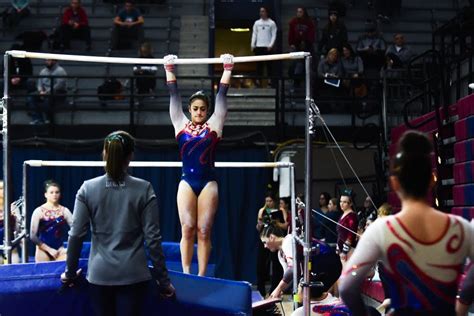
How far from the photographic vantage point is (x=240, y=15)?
1512 cm

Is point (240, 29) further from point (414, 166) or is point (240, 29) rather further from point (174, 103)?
point (414, 166)

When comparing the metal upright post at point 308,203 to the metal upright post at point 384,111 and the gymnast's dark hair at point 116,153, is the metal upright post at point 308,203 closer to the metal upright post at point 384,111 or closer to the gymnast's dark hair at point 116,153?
the gymnast's dark hair at point 116,153

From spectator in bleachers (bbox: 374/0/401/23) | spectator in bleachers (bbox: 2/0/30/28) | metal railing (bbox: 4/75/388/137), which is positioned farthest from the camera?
spectator in bleachers (bbox: 374/0/401/23)

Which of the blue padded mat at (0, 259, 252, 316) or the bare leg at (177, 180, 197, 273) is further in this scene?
the bare leg at (177, 180, 197, 273)

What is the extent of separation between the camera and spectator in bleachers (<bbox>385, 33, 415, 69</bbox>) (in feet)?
40.9

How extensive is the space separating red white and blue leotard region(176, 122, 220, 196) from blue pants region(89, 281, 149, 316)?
1.85 metres

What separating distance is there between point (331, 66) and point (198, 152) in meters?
6.44

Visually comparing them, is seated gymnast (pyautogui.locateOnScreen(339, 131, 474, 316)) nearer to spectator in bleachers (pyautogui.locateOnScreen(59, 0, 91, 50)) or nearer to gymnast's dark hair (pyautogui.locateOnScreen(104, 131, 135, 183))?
gymnast's dark hair (pyautogui.locateOnScreen(104, 131, 135, 183))

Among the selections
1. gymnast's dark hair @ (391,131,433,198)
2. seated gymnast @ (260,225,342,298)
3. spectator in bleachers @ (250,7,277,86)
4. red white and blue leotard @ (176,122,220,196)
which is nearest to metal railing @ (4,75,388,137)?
spectator in bleachers @ (250,7,277,86)

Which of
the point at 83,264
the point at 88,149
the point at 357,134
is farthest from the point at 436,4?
Answer: the point at 83,264

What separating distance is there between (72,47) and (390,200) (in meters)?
6.04

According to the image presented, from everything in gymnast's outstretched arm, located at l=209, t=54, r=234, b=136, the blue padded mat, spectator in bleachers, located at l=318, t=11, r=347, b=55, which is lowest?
the blue padded mat

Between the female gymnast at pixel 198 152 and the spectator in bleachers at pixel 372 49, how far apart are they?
713 cm

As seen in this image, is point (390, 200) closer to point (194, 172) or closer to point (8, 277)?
point (194, 172)
